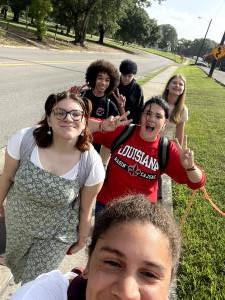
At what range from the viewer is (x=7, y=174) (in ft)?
10.2

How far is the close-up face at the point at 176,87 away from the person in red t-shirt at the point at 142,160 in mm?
1990

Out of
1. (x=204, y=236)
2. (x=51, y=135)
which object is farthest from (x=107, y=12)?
(x=51, y=135)

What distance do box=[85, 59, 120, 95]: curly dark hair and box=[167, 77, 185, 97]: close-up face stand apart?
2.91ft

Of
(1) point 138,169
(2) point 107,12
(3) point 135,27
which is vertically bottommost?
(3) point 135,27

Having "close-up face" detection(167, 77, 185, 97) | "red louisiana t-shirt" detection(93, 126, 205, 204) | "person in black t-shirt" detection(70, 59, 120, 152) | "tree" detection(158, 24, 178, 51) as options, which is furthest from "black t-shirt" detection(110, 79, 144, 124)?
"tree" detection(158, 24, 178, 51)

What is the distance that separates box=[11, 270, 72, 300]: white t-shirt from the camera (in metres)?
1.59

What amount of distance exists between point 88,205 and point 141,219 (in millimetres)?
1709

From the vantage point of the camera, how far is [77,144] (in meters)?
3.12

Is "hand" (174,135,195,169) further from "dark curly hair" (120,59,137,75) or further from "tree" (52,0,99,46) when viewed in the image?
"tree" (52,0,99,46)

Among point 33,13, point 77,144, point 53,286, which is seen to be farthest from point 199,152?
point 33,13

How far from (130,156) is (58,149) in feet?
2.76

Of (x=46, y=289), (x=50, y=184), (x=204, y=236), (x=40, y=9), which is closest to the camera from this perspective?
(x=46, y=289)

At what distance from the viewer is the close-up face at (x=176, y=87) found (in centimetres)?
584

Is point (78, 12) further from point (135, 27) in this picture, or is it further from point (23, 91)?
point (23, 91)
